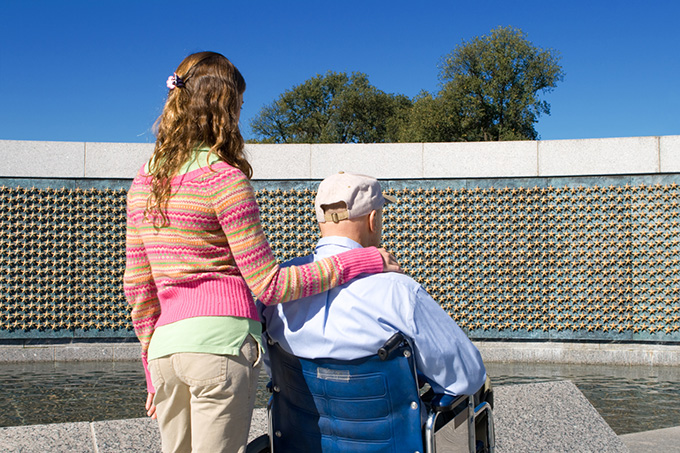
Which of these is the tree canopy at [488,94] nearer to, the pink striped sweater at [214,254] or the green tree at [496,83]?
the green tree at [496,83]

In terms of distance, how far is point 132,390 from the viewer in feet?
18.7

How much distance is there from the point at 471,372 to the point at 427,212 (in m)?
6.56

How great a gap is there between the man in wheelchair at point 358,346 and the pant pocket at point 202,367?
0.40 metres

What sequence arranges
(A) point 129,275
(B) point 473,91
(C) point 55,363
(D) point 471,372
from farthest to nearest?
(B) point 473,91 → (C) point 55,363 → (D) point 471,372 → (A) point 129,275

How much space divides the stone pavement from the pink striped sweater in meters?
1.57

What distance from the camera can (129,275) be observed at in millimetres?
1765

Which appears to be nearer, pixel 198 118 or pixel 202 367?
pixel 202 367

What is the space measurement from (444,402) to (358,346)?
32cm

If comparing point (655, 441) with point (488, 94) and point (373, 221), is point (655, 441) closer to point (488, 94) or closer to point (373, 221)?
point (373, 221)

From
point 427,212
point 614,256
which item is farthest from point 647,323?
point 427,212

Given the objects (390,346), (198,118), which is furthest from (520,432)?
(198,118)

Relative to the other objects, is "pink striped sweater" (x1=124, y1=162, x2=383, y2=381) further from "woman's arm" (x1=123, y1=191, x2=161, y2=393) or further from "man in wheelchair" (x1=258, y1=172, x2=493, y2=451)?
"man in wheelchair" (x1=258, y1=172, x2=493, y2=451)

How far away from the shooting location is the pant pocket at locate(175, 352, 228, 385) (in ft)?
4.90

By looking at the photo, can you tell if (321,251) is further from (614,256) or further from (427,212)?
(614,256)
